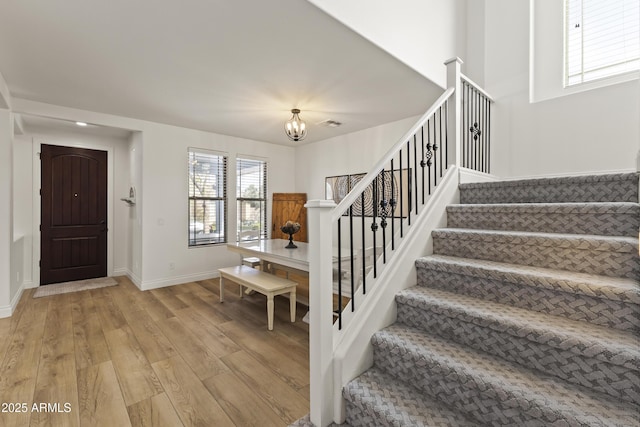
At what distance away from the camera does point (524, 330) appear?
125 cm

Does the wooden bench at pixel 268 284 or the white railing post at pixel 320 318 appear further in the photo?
the wooden bench at pixel 268 284

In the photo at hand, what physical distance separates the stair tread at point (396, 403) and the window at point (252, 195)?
13.8 ft

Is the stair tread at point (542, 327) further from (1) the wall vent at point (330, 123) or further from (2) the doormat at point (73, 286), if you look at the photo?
(2) the doormat at point (73, 286)

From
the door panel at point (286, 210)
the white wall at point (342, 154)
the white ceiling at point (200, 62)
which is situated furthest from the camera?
the door panel at point (286, 210)

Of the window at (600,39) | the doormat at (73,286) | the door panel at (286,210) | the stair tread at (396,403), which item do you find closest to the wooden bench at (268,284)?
the stair tread at (396,403)

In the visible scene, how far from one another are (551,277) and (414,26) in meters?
2.65

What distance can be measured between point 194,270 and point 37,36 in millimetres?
3579

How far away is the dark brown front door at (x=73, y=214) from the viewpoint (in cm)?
455

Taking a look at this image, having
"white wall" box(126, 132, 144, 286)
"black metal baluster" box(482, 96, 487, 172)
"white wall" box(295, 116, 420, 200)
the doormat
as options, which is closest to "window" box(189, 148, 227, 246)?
"white wall" box(126, 132, 144, 286)

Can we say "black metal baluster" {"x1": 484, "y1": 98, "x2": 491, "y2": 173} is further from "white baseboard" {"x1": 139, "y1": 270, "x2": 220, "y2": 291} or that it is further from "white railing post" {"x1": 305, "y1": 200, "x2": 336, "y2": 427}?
"white baseboard" {"x1": 139, "y1": 270, "x2": 220, "y2": 291}

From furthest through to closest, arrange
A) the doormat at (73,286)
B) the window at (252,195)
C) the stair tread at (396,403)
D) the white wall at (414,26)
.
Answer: the window at (252,195)
the doormat at (73,286)
the white wall at (414,26)
the stair tread at (396,403)

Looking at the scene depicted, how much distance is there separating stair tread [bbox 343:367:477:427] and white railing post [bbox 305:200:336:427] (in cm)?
13

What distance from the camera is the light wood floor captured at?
1.73 m

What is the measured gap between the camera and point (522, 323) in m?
1.28
